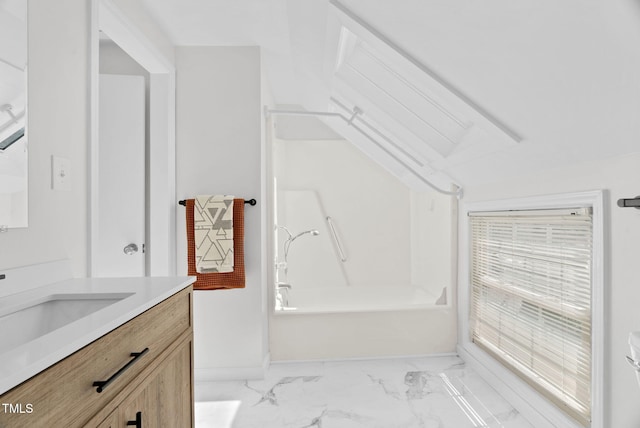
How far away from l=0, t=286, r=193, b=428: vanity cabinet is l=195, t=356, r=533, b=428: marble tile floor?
2.51 ft

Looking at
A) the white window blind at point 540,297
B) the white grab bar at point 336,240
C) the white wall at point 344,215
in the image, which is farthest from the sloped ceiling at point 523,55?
the white grab bar at point 336,240

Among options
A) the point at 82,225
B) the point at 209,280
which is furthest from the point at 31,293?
the point at 209,280

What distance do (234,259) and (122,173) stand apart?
2.84ft

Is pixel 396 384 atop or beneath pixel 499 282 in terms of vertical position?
beneath

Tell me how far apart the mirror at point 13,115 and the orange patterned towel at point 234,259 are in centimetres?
123

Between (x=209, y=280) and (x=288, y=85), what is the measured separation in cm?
165

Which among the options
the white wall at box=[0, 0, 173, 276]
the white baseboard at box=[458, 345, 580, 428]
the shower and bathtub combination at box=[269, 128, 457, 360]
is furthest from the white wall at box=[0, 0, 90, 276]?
the shower and bathtub combination at box=[269, 128, 457, 360]

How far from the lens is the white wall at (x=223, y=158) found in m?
2.48

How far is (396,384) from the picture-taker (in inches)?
91.9

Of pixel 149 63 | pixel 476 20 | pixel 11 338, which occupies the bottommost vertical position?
pixel 11 338

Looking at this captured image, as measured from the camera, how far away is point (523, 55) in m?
1.21

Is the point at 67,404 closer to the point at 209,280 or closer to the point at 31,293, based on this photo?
the point at 31,293

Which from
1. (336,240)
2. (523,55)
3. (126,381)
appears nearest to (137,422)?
(126,381)

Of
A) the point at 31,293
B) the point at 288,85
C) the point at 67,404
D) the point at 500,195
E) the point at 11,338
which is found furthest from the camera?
the point at 288,85
